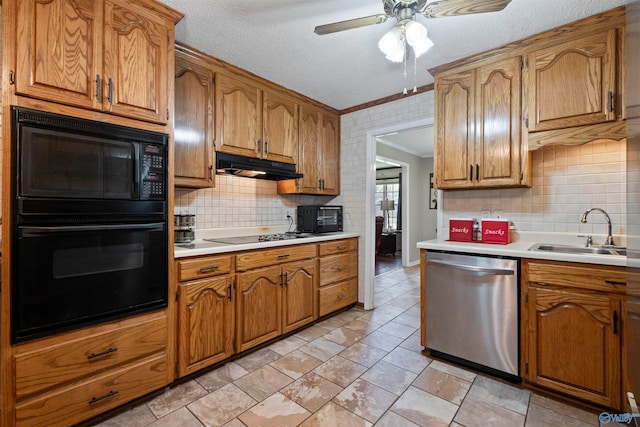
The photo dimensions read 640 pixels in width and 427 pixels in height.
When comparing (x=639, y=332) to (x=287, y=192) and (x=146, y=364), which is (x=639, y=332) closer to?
(x=146, y=364)

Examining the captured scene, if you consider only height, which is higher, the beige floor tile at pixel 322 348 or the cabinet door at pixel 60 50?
the cabinet door at pixel 60 50

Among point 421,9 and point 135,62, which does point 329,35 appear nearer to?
point 421,9

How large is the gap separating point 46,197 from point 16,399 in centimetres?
94

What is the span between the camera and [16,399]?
1.31 metres

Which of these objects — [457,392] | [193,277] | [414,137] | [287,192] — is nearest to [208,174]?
[193,277]

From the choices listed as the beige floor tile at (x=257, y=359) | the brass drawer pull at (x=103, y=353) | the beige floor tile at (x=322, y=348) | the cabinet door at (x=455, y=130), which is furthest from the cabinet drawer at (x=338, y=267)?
the brass drawer pull at (x=103, y=353)

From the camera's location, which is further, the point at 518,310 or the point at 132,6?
the point at 518,310

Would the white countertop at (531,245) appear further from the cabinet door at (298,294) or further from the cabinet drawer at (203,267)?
the cabinet drawer at (203,267)

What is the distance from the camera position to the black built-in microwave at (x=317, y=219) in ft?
10.5

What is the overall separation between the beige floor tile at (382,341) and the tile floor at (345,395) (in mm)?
17

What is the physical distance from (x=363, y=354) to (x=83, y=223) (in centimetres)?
213

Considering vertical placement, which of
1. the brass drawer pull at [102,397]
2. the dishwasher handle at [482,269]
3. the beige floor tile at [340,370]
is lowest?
the beige floor tile at [340,370]

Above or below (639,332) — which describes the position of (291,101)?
above

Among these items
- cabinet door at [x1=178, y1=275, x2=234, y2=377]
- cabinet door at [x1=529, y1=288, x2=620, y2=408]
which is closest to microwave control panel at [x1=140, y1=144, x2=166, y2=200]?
cabinet door at [x1=178, y1=275, x2=234, y2=377]
